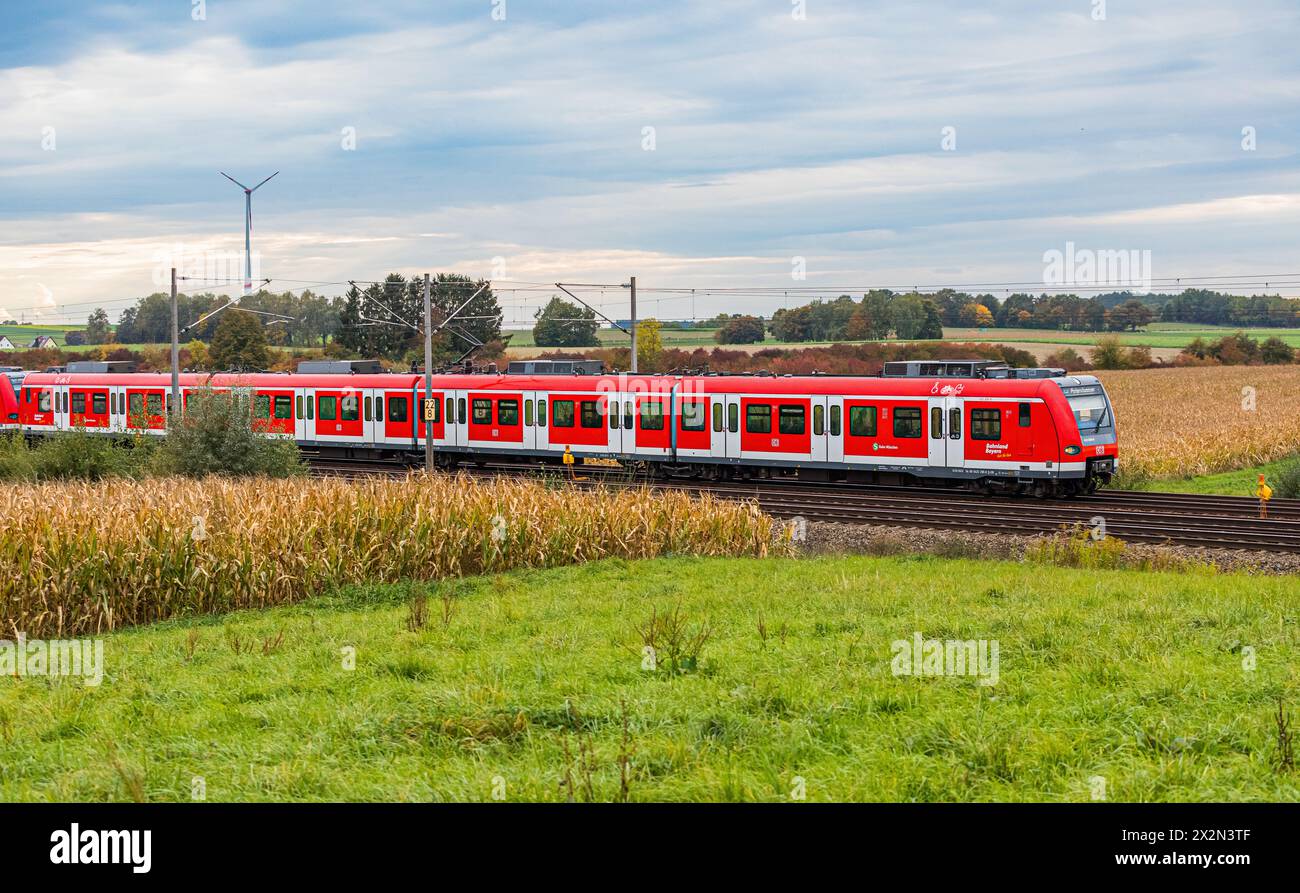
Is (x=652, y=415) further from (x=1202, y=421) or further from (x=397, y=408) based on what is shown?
(x=1202, y=421)

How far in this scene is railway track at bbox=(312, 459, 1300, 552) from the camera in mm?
24688

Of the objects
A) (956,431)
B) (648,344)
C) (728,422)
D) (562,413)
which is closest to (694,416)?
(728,422)

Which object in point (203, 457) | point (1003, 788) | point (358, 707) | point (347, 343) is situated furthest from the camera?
point (347, 343)

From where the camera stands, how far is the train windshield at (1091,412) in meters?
30.8

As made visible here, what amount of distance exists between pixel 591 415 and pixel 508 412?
3432mm

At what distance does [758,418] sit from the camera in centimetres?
3588

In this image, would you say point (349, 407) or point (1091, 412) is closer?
point (1091, 412)

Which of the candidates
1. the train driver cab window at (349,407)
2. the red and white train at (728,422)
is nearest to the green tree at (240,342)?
the red and white train at (728,422)

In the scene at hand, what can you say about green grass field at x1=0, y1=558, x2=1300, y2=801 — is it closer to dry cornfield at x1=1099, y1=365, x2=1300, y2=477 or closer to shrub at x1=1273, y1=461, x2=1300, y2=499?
shrub at x1=1273, y1=461, x2=1300, y2=499
